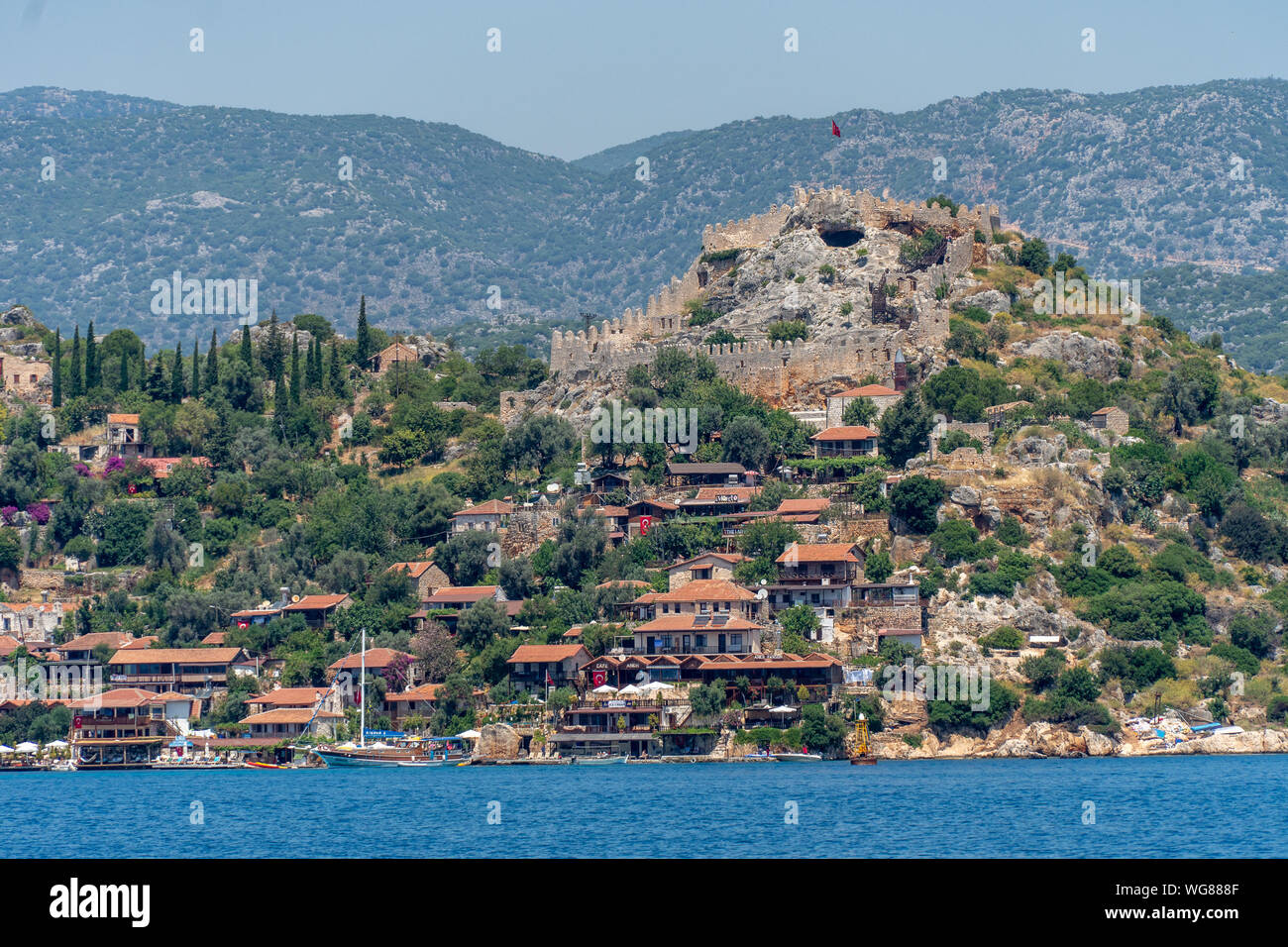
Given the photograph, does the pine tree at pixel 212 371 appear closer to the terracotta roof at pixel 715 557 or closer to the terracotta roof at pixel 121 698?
the terracotta roof at pixel 121 698

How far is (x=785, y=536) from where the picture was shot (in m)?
79.1

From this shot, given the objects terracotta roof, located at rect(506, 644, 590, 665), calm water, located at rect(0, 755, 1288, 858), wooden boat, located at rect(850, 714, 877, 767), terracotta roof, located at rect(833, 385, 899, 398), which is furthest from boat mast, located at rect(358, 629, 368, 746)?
terracotta roof, located at rect(833, 385, 899, 398)

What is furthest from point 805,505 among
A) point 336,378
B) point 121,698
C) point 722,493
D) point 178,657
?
point 336,378

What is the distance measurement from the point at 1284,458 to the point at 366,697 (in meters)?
44.8

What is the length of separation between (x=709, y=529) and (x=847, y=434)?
30.9ft

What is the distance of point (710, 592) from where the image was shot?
74375 mm

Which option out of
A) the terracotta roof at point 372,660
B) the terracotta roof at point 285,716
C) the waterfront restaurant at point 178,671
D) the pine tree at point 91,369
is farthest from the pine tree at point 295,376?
the terracotta roof at point 285,716

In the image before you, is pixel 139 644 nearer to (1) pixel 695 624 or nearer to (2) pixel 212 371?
(1) pixel 695 624

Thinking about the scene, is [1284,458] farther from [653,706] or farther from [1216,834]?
[1216,834]

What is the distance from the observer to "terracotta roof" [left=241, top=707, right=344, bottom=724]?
7350cm

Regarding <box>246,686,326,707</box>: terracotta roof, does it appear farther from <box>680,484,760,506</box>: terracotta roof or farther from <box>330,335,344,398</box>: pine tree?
<box>330,335,344,398</box>: pine tree

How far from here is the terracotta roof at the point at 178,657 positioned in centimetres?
7794
